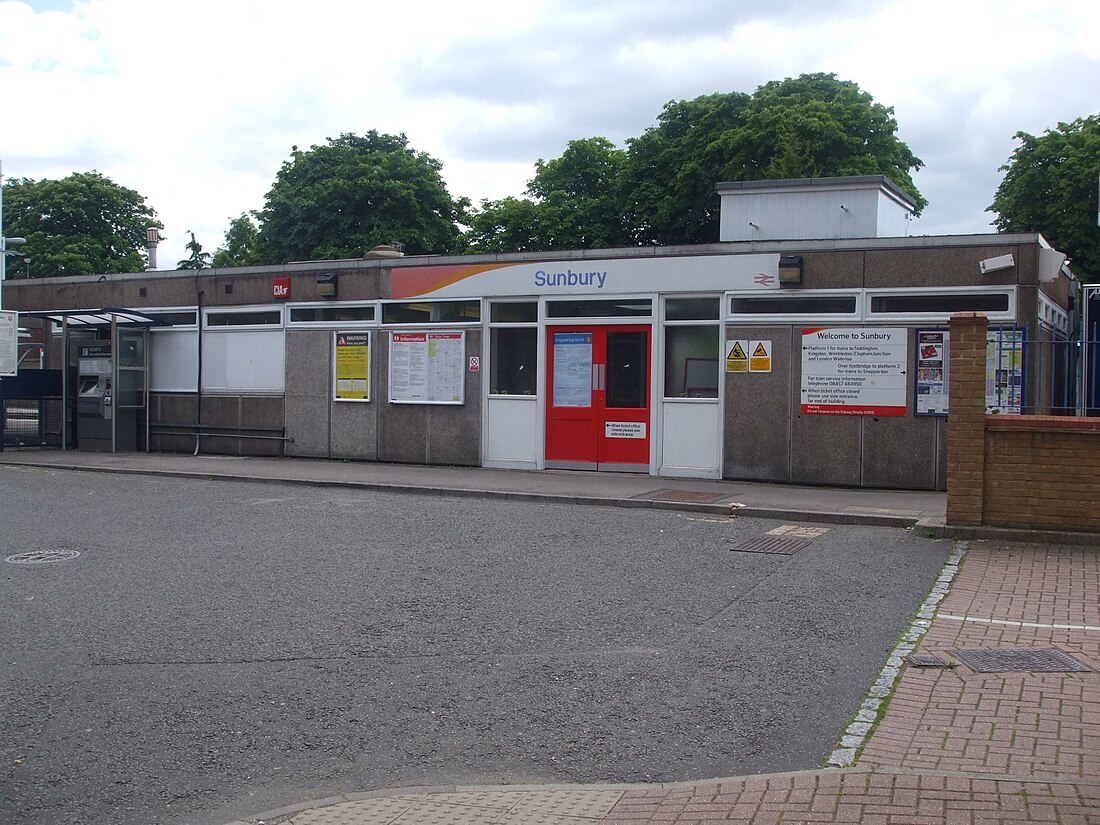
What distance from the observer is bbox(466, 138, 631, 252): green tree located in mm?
46094

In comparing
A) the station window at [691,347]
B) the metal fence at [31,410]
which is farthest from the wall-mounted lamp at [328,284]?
the metal fence at [31,410]

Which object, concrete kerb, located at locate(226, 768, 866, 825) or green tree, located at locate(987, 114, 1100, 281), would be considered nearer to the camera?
concrete kerb, located at locate(226, 768, 866, 825)

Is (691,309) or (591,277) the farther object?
(591,277)

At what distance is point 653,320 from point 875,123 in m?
27.8

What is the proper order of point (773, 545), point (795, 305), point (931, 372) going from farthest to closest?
point (795, 305) → point (931, 372) → point (773, 545)

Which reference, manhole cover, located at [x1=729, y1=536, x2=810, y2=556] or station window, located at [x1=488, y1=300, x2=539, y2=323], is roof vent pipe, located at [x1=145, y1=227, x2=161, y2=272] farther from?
manhole cover, located at [x1=729, y1=536, x2=810, y2=556]

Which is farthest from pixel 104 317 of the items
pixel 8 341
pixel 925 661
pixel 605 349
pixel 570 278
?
pixel 925 661

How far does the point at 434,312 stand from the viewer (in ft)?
57.3

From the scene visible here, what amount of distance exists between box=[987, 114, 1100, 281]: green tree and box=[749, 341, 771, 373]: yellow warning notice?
22822 millimetres

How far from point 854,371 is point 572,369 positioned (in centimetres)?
431

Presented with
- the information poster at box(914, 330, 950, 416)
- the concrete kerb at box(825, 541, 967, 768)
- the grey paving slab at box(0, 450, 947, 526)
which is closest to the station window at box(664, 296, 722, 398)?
the grey paving slab at box(0, 450, 947, 526)

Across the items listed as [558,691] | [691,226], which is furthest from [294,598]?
[691,226]

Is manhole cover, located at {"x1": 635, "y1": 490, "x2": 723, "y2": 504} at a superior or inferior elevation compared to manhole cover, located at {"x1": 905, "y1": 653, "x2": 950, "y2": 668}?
superior

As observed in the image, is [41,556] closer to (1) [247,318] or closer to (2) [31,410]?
(1) [247,318]
